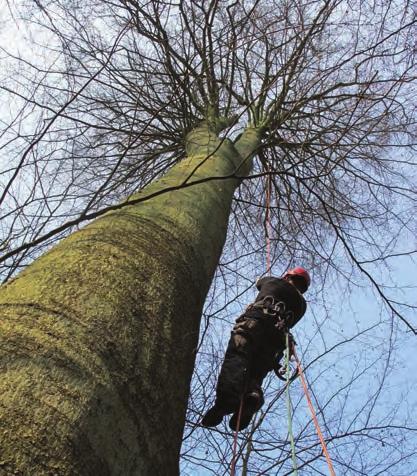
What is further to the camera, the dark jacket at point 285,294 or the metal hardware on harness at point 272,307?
the dark jacket at point 285,294

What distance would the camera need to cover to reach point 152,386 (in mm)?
1108

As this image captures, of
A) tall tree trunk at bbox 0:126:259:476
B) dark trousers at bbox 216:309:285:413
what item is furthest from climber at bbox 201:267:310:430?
tall tree trunk at bbox 0:126:259:476

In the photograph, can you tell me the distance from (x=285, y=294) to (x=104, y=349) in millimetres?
1976

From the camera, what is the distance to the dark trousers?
7.42ft

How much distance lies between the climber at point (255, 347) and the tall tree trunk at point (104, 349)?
74 cm

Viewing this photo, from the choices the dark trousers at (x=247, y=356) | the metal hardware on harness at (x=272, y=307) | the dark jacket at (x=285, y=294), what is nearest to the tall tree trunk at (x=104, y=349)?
the dark trousers at (x=247, y=356)

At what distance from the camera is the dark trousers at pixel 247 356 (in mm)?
2262

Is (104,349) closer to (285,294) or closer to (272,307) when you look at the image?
(272,307)

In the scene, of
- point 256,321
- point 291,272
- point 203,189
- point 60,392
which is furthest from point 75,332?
point 291,272

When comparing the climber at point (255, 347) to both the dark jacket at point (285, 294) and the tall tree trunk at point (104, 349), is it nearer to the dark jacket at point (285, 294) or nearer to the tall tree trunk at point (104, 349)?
the dark jacket at point (285, 294)

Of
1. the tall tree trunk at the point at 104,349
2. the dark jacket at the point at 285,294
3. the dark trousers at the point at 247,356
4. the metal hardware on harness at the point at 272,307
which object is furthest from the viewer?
the dark jacket at the point at 285,294

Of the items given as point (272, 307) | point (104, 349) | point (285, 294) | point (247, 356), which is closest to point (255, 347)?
point (247, 356)

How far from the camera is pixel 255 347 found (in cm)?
254

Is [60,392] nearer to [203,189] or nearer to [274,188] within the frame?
[203,189]
